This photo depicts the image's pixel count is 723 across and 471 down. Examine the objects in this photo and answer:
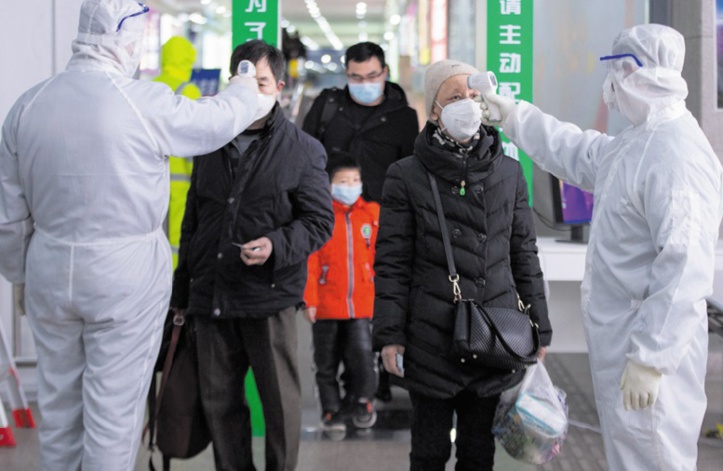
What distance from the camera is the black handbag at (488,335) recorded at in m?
2.82

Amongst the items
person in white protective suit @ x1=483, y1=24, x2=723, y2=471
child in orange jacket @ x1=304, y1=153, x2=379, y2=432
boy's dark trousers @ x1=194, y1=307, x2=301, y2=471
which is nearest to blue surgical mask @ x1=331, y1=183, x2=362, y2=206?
child in orange jacket @ x1=304, y1=153, x2=379, y2=432

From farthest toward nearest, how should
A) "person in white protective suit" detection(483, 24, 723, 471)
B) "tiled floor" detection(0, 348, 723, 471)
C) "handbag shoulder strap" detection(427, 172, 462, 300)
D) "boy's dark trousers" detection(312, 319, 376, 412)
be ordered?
"boy's dark trousers" detection(312, 319, 376, 412)
"tiled floor" detection(0, 348, 723, 471)
"handbag shoulder strap" detection(427, 172, 462, 300)
"person in white protective suit" detection(483, 24, 723, 471)

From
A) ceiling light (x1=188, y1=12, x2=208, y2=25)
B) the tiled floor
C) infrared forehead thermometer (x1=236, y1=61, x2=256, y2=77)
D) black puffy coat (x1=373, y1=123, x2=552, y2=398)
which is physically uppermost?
ceiling light (x1=188, y1=12, x2=208, y2=25)

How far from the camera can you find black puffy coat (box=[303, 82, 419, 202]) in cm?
496

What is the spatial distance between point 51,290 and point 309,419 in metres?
2.20

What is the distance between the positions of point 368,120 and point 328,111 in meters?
0.22

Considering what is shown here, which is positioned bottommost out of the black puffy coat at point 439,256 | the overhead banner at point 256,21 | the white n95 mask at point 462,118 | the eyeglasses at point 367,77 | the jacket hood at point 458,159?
the black puffy coat at point 439,256

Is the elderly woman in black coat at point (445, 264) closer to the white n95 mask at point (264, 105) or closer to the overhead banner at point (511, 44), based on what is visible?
the white n95 mask at point (264, 105)

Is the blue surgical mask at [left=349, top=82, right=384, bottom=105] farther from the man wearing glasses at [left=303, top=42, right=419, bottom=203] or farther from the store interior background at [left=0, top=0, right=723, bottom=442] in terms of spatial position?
the store interior background at [left=0, top=0, right=723, bottom=442]

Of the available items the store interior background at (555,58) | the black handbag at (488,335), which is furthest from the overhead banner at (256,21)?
the black handbag at (488,335)

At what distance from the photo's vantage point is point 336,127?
198 inches

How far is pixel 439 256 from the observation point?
9.64ft

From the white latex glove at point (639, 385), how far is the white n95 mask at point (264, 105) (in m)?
1.44

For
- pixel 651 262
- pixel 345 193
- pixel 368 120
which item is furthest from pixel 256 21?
pixel 651 262
